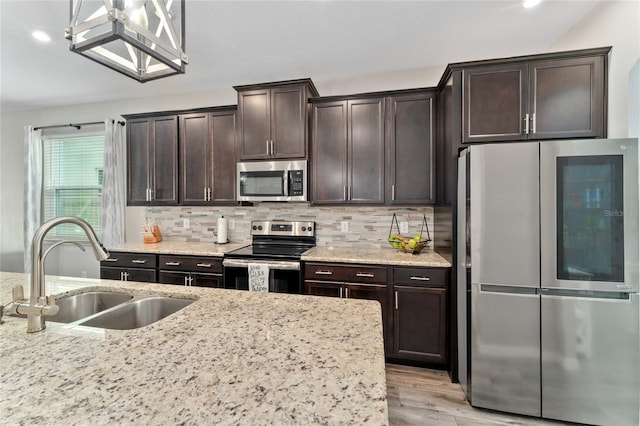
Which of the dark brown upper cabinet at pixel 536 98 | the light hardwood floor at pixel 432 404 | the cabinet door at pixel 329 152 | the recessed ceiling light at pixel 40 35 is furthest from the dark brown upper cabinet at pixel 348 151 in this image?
the recessed ceiling light at pixel 40 35

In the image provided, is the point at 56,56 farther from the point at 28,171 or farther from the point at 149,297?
the point at 149,297

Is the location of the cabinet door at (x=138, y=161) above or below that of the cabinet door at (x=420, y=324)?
above

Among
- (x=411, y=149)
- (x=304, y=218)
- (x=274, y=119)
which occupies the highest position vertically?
(x=274, y=119)

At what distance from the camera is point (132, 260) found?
9.64 feet

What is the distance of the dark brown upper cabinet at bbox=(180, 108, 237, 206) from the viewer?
308 centimetres

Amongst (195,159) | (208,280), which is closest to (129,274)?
(208,280)

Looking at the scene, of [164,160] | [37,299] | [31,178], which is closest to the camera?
[37,299]

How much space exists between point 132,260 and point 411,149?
2.98m

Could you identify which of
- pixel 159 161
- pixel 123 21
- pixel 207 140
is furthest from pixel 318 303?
pixel 159 161

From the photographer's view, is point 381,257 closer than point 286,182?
Yes

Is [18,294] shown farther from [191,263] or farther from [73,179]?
[73,179]

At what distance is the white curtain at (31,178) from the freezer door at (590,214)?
18.6 feet

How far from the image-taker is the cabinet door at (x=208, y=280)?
2730 millimetres

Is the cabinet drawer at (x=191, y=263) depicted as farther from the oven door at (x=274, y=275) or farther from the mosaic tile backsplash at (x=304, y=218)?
the mosaic tile backsplash at (x=304, y=218)
